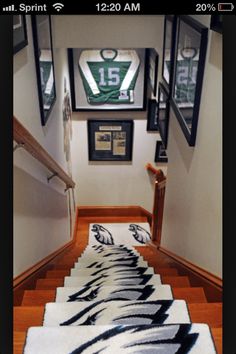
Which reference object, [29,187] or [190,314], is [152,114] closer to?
[29,187]

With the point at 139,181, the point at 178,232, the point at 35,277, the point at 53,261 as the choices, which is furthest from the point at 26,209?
the point at 139,181

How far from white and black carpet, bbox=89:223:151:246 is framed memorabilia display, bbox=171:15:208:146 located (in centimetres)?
243

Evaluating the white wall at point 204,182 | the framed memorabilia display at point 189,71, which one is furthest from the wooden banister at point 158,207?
the framed memorabilia display at point 189,71

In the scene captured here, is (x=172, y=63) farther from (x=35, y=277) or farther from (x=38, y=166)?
(x=35, y=277)

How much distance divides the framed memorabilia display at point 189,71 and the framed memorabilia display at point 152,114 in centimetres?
190

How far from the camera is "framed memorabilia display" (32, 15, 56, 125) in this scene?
186cm

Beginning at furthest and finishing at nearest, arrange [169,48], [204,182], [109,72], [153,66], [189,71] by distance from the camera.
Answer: [109,72]
[153,66]
[169,48]
[189,71]
[204,182]

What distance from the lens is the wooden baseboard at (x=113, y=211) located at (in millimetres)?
5012

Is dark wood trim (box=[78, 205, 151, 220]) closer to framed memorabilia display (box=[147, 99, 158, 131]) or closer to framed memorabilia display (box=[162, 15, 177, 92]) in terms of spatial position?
framed memorabilia display (box=[147, 99, 158, 131])

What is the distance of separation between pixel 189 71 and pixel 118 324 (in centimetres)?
130

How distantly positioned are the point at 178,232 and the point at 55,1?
5.66 ft

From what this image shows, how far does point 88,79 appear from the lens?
406 cm

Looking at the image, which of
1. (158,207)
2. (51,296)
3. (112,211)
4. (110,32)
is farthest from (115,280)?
(112,211)

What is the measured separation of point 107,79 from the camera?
409cm
